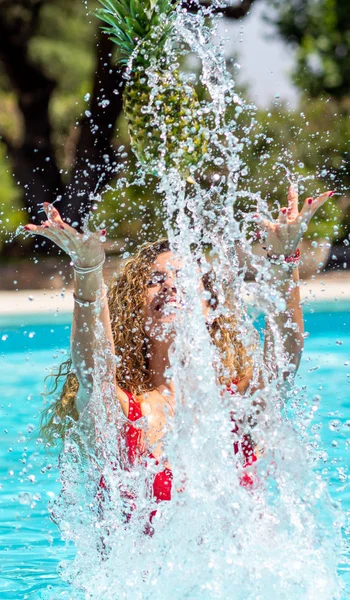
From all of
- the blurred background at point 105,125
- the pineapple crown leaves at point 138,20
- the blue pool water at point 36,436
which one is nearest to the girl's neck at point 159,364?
the blue pool water at point 36,436

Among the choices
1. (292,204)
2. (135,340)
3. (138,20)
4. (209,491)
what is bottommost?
(209,491)

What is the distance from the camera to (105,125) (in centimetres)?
1432

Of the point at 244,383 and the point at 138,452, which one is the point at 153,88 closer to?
the point at 244,383

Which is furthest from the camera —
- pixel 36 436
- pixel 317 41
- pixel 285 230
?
pixel 317 41

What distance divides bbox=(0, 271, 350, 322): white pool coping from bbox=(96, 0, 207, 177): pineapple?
249 cm

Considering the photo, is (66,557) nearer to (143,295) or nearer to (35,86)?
Answer: (143,295)

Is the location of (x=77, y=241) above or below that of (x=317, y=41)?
below

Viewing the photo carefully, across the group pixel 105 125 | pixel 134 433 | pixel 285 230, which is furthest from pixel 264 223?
pixel 105 125

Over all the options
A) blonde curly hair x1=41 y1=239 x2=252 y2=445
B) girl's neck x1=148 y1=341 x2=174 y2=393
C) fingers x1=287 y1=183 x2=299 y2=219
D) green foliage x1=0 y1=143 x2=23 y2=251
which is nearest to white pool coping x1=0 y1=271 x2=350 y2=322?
green foliage x1=0 y1=143 x2=23 y2=251

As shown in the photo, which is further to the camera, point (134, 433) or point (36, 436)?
point (36, 436)

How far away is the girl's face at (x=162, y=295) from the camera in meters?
2.63

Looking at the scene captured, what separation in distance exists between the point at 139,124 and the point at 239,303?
421 centimetres

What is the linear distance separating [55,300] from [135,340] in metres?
8.38

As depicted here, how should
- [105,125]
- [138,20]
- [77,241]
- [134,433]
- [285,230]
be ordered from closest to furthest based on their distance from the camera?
[77,241] < [285,230] < [134,433] < [138,20] < [105,125]
